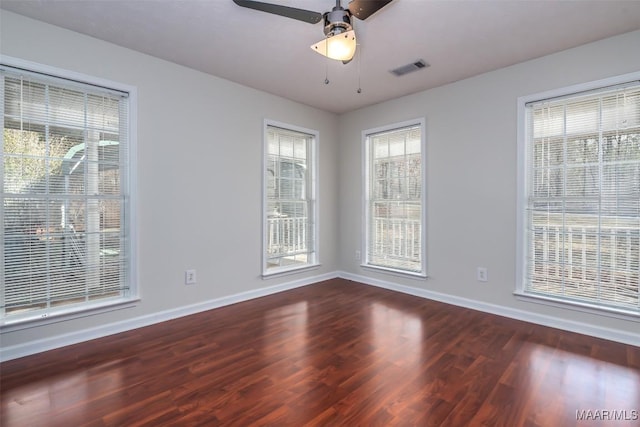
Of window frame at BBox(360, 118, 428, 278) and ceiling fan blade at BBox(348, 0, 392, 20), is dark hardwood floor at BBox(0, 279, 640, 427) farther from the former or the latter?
ceiling fan blade at BBox(348, 0, 392, 20)

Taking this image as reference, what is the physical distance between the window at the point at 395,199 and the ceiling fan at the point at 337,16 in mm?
2138

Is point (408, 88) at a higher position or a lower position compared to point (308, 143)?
higher

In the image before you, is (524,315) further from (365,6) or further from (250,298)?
(365,6)

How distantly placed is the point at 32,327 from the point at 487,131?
4.58 metres

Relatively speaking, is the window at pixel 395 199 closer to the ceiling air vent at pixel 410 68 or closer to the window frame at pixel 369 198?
the window frame at pixel 369 198

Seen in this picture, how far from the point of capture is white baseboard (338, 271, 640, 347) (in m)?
2.66

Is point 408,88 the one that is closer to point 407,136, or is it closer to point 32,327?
point 407,136

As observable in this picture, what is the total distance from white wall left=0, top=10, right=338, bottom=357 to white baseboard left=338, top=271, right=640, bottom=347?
1718mm

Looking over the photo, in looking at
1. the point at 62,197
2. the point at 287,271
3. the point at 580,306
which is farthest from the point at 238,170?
the point at 580,306

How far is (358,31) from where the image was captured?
2.59 meters

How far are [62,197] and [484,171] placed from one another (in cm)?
410

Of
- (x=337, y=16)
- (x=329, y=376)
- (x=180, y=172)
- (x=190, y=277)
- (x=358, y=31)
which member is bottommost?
(x=329, y=376)

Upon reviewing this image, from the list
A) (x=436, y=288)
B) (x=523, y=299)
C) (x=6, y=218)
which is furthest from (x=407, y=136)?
(x=6, y=218)

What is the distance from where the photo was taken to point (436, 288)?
3.85 m
